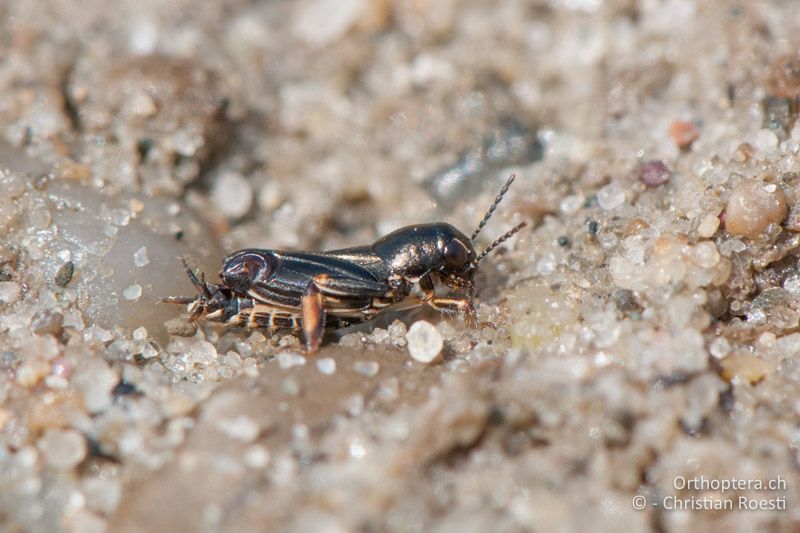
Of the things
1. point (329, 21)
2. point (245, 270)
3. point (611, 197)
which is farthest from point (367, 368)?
point (329, 21)

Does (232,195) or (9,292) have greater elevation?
(232,195)

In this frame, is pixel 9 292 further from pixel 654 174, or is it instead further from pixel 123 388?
pixel 654 174

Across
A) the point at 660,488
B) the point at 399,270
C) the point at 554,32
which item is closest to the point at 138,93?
the point at 399,270

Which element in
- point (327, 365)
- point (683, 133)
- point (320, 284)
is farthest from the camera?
point (683, 133)

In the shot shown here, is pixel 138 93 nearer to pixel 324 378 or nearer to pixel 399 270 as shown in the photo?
pixel 399 270

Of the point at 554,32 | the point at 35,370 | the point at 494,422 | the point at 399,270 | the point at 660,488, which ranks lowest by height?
the point at 660,488

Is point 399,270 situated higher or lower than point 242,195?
lower
